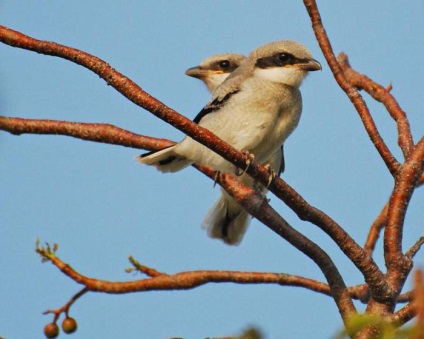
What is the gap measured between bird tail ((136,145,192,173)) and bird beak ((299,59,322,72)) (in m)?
1.22

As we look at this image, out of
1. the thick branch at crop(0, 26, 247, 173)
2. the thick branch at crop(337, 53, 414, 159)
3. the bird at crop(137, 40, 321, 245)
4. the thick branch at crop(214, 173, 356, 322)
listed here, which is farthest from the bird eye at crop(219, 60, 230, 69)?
the thick branch at crop(0, 26, 247, 173)

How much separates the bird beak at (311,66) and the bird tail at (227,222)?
146 centimetres

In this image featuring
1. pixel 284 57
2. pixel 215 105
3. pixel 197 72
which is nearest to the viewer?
pixel 215 105

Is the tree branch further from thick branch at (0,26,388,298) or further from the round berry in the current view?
thick branch at (0,26,388,298)

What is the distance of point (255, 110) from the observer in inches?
216

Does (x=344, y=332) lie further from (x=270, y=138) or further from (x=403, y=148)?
(x=270, y=138)

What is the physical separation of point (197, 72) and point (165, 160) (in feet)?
12.3

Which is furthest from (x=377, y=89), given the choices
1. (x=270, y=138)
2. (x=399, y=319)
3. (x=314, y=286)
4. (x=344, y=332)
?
(x=344, y=332)

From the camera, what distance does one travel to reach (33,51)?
3.32 meters

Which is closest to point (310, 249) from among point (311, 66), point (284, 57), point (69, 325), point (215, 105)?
point (69, 325)

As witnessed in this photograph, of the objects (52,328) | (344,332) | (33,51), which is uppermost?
(33,51)

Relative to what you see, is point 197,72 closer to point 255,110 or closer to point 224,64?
point 224,64

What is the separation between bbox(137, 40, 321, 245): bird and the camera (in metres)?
5.35

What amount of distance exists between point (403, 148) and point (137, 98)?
179 centimetres
